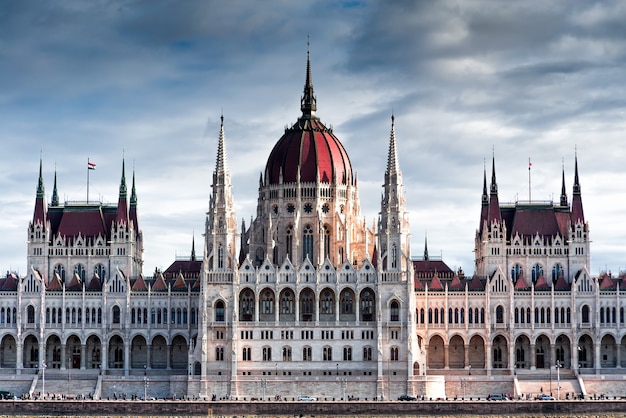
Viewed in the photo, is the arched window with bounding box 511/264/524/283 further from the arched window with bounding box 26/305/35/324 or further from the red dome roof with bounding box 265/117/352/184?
the arched window with bounding box 26/305/35/324

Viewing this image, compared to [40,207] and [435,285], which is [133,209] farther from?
[435,285]

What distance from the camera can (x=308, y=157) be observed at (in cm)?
19300

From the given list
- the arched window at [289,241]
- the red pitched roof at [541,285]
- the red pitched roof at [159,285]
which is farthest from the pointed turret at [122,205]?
the red pitched roof at [541,285]

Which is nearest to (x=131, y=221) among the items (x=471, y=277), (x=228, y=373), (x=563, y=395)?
(x=228, y=373)

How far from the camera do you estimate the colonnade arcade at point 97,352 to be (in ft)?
616

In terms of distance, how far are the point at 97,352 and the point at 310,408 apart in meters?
34.3

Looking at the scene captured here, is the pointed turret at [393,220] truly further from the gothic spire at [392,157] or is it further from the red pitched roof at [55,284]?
Result: the red pitched roof at [55,284]

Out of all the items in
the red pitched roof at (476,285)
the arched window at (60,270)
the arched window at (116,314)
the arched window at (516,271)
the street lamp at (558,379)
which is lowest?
the street lamp at (558,379)

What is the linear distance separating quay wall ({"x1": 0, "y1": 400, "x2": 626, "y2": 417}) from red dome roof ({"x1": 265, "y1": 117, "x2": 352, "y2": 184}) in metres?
35.3

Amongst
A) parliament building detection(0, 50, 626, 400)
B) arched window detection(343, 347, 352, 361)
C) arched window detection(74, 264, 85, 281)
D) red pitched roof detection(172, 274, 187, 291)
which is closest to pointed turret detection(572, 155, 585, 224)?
parliament building detection(0, 50, 626, 400)

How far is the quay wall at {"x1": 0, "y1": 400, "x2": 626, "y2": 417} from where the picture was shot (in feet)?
537

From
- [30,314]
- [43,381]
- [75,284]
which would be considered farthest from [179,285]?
[43,381]

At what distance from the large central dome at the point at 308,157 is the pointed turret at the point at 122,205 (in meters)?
16.2

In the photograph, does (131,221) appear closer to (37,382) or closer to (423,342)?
(37,382)
